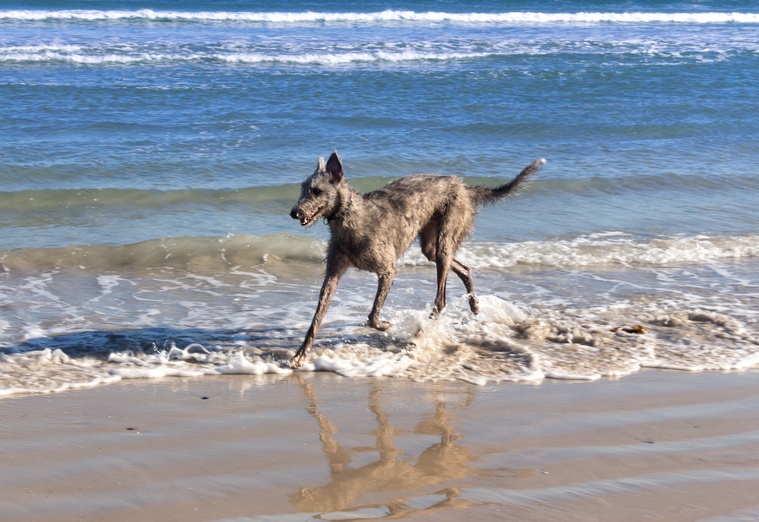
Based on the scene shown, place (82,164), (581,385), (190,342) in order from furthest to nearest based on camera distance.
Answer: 1. (82,164)
2. (190,342)
3. (581,385)

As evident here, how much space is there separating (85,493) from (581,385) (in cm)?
319

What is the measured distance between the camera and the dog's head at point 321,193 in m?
5.34

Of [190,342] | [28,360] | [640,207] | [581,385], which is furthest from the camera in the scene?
[640,207]

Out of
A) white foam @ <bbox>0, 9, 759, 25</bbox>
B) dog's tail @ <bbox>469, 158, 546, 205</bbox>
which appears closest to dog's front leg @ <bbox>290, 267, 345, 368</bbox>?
dog's tail @ <bbox>469, 158, 546, 205</bbox>

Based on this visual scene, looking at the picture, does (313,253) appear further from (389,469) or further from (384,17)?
(384,17)

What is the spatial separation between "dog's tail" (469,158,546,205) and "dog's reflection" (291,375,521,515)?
264cm

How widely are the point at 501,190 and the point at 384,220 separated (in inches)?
59.0

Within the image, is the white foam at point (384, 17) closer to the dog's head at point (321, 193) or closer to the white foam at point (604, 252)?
the white foam at point (604, 252)

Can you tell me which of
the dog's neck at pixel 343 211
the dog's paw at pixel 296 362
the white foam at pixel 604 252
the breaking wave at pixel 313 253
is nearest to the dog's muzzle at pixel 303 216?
the dog's neck at pixel 343 211

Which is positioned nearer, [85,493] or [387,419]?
[85,493]

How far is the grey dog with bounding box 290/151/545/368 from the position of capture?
547cm

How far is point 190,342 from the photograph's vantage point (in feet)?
20.3

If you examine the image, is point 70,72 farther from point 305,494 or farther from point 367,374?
point 305,494

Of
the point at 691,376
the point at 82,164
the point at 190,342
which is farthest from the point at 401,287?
the point at 82,164
